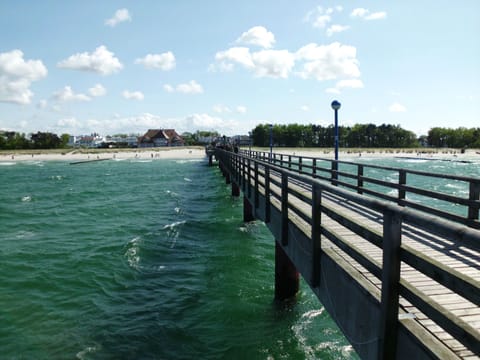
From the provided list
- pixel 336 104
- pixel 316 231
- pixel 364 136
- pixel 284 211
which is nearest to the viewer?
pixel 316 231

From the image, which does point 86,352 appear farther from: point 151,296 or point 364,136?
point 364,136

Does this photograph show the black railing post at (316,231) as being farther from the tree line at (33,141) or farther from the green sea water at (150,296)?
the tree line at (33,141)

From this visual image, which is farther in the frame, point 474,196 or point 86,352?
point 86,352

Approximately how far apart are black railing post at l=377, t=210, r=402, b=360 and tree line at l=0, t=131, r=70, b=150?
15894 cm

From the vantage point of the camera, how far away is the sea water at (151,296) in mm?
8047

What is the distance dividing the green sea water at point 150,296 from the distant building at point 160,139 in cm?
16880

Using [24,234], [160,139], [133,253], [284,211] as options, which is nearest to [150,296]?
[133,253]

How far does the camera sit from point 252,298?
33.5ft

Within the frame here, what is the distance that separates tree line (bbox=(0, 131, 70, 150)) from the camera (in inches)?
5482

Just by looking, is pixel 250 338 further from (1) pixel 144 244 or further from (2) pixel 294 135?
(2) pixel 294 135

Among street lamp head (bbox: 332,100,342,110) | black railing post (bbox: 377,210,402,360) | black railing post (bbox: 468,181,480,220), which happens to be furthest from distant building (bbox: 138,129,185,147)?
black railing post (bbox: 377,210,402,360)

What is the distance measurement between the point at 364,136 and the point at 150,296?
163 meters

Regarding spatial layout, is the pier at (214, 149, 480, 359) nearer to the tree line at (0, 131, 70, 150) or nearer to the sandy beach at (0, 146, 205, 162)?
the sandy beach at (0, 146, 205, 162)

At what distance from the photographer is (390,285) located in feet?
10.2
